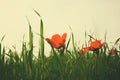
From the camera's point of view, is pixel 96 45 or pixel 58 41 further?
pixel 96 45

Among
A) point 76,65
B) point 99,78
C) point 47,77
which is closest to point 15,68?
point 47,77

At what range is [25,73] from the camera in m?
1.29

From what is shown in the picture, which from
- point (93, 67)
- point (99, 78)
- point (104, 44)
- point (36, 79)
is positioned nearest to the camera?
point (36, 79)

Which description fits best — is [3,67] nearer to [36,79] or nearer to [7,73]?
[7,73]

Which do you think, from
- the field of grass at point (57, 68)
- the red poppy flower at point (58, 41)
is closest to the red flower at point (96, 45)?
the field of grass at point (57, 68)

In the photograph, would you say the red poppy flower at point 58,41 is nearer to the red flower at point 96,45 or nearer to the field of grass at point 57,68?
the field of grass at point 57,68

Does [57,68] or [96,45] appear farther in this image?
[96,45]

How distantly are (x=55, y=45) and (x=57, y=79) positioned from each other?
179 millimetres

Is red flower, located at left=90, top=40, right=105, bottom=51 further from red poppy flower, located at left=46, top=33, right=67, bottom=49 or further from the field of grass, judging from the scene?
red poppy flower, located at left=46, top=33, right=67, bottom=49

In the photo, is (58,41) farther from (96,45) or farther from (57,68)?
(96,45)

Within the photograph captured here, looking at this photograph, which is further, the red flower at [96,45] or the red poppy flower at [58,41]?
the red flower at [96,45]

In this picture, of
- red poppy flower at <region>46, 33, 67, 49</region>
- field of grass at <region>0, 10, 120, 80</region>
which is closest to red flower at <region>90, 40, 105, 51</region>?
field of grass at <region>0, 10, 120, 80</region>

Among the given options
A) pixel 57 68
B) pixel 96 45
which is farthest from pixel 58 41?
pixel 96 45

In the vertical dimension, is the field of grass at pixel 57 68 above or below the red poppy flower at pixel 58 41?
below
